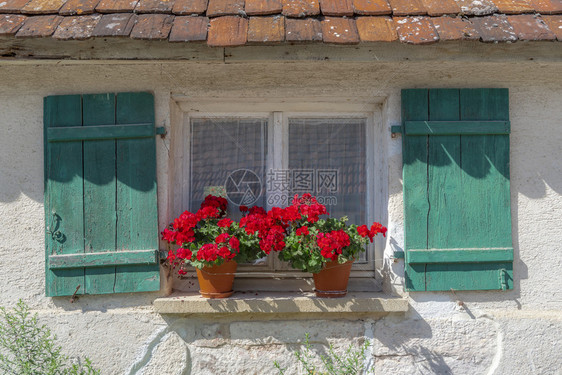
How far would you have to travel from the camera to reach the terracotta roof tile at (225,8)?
2770mm

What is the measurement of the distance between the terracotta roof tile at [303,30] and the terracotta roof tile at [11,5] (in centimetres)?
151

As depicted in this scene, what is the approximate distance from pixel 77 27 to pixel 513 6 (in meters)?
2.44

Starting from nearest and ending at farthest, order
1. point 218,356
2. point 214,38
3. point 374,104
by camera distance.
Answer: point 214,38
point 218,356
point 374,104

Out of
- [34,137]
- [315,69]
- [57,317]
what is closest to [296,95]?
[315,69]

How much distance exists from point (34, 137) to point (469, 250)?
2737mm

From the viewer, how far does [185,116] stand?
10.9ft

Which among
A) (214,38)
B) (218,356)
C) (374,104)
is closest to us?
(214,38)

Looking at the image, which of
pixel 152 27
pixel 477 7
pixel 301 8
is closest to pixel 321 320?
pixel 301 8

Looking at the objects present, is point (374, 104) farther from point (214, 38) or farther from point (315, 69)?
point (214, 38)

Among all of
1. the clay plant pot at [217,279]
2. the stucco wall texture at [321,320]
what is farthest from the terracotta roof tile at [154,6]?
the clay plant pot at [217,279]

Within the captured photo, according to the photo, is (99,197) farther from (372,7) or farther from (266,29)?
(372,7)

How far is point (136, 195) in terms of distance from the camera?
302cm

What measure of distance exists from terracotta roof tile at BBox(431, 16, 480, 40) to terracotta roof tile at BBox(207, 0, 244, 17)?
3.56 ft

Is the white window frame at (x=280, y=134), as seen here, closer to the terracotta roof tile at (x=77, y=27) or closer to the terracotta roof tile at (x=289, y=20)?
the terracotta roof tile at (x=289, y=20)
